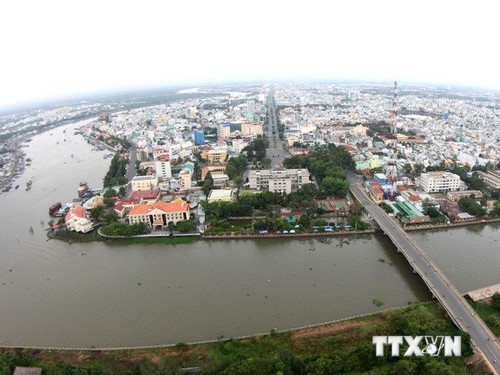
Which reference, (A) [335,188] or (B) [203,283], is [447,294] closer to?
(B) [203,283]

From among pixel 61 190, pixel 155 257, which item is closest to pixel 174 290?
pixel 155 257

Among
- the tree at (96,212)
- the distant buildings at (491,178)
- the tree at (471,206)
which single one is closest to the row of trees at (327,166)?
the tree at (471,206)

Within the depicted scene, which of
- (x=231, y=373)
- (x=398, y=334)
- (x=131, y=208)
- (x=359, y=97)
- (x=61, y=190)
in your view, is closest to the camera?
(x=231, y=373)

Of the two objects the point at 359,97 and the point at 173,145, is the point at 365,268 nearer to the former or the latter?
the point at 173,145

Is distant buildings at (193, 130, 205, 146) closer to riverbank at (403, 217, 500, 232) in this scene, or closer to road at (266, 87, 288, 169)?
road at (266, 87, 288, 169)

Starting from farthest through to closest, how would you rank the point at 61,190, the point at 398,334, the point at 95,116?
the point at 95,116, the point at 61,190, the point at 398,334

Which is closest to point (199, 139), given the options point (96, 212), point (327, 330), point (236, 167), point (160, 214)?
point (236, 167)
